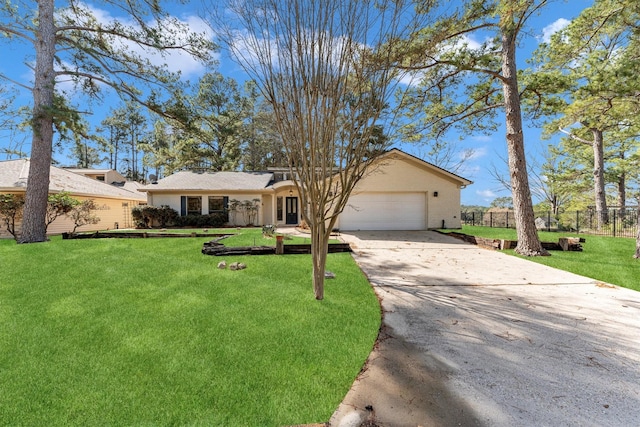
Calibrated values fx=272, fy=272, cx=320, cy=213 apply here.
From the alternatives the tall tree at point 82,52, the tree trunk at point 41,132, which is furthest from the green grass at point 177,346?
the tall tree at point 82,52

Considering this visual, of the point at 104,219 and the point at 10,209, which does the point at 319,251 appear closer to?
the point at 10,209

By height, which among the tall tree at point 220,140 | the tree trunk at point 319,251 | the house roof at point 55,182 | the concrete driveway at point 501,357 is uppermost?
the tall tree at point 220,140

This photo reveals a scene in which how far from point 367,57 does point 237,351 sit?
3.69m

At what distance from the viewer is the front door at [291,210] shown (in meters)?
18.3

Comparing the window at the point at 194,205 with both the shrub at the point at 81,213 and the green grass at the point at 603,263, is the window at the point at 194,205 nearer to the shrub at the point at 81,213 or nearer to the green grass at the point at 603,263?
the shrub at the point at 81,213

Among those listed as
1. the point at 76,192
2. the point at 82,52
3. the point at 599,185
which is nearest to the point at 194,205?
the point at 76,192

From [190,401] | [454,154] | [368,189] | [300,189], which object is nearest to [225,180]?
[368,189]

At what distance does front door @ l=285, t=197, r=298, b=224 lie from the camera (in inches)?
722

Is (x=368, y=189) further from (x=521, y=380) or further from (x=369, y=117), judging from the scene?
(x=521, y=380)

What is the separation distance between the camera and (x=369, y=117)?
11.5ft

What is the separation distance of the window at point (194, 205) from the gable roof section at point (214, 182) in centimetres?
82

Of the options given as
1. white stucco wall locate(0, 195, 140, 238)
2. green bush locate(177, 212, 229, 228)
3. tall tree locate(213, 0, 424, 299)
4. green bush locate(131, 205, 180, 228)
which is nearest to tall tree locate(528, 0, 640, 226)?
tall tree locate(213, 0, 424, 299)

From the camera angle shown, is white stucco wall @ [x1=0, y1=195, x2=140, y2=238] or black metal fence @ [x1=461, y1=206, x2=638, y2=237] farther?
black metal fence @ [x1=461, y1=206, x2=638, y2=237]

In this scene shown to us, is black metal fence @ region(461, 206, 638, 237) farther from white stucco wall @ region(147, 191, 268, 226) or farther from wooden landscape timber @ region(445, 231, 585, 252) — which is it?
white stucco wall @ region(147, 191, 268, 226)
